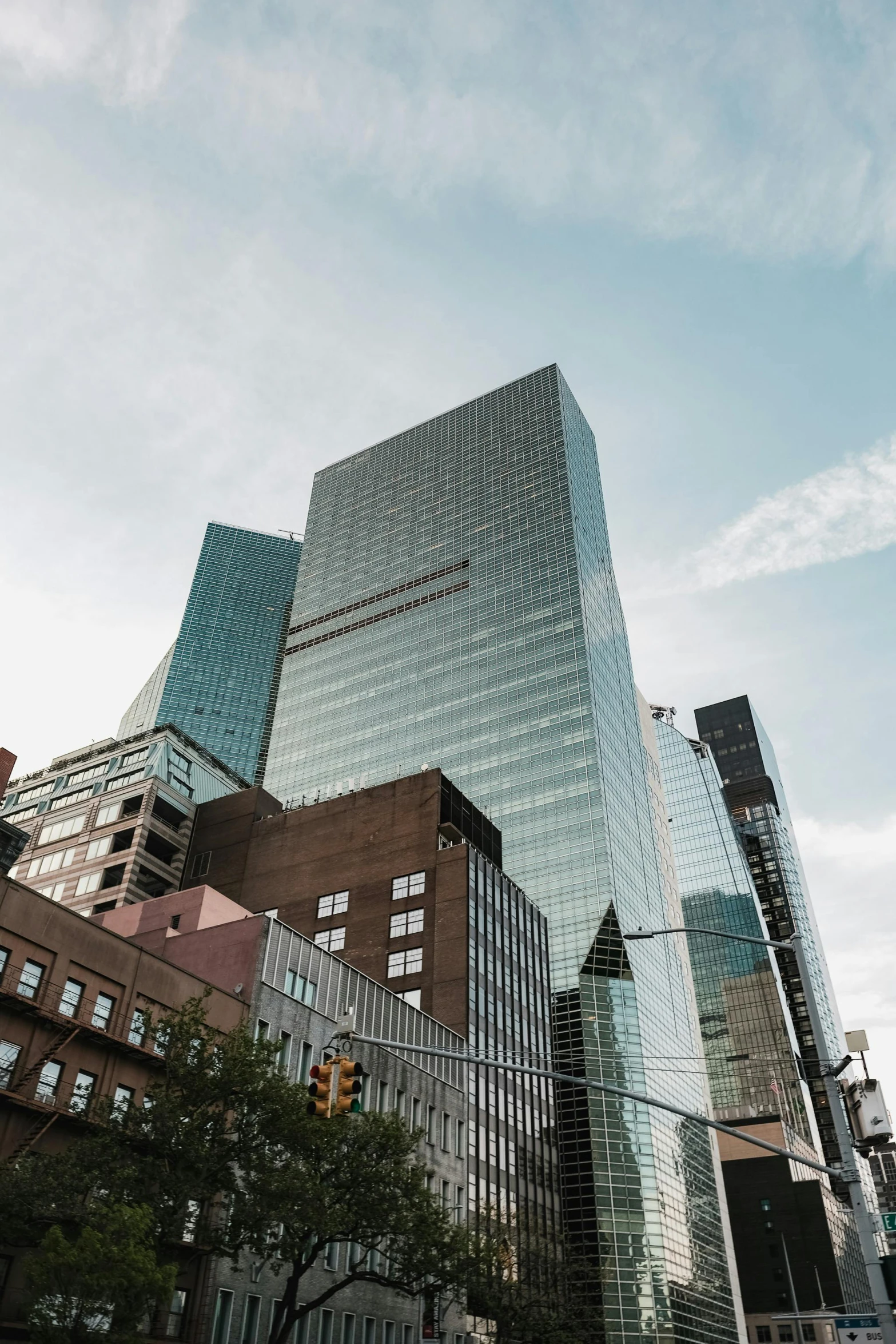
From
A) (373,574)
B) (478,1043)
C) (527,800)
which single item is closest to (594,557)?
(373,574)

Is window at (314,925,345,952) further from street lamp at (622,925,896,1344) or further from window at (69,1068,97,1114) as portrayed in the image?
street lamp at (622,925,896,1344)

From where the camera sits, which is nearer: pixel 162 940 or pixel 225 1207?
pixel 225 1207

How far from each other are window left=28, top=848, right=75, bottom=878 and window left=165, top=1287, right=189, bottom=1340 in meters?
69.1

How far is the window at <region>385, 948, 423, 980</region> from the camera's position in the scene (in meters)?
85.4

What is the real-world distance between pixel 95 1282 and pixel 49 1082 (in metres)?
14.6

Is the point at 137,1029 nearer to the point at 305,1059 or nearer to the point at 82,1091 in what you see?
the point at 82,1091

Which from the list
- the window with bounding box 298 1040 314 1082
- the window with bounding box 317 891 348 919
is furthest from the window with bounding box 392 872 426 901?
the window with bounding box 298 1040 314 1082

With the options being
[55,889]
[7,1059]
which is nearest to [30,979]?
[7,1059]

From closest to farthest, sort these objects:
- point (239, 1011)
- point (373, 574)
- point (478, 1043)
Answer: point (239, 1011) < point (478, 1043) < point (373, 574)

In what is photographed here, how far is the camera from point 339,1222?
109 ft

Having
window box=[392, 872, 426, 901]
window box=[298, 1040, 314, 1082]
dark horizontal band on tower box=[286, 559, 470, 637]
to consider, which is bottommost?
window box=[298, 1040, 314, 1082]

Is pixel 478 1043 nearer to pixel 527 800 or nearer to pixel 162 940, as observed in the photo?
pixel 162 940

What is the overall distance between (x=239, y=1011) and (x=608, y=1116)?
66.1 meters

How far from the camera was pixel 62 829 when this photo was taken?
110 meters
